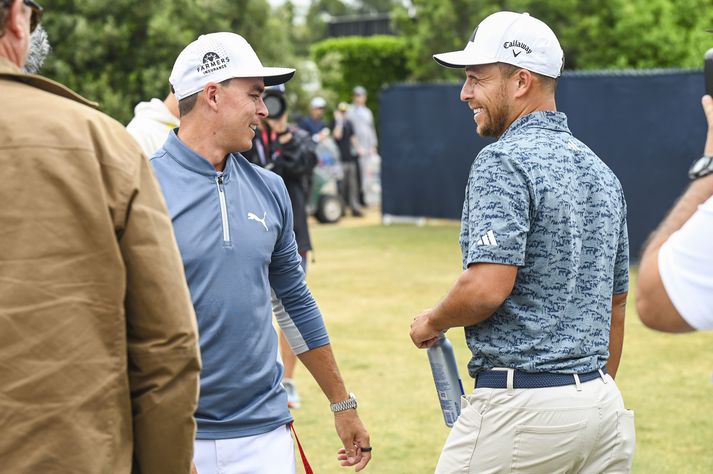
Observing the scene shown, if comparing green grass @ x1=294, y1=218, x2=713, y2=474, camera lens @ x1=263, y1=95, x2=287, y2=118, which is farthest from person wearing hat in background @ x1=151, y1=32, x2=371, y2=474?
camera lens @ x1=263, y1=95, x2=287, y2=118

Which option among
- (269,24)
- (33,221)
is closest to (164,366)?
(33,221)

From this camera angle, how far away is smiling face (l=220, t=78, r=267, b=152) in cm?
407

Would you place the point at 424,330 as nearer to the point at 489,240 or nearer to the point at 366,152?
the point at 489,240

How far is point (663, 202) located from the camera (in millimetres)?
15047

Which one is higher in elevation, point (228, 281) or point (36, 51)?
point (36, 51)

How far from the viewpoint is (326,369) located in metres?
4.23

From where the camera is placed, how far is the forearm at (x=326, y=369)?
13.8 ft

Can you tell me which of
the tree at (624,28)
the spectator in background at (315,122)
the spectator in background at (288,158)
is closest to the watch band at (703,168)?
the spectator in background at (288,158)

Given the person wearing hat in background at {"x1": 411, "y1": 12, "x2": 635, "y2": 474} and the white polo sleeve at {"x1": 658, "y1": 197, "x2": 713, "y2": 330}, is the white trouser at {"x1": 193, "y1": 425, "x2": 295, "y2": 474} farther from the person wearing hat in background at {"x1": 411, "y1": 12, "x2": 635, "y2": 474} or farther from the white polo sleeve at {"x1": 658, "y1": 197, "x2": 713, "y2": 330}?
the white polo sleeve at {"x1": 658, "y1": 197, "x2": 713, "y2": 330}

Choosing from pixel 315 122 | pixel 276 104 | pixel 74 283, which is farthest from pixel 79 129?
pixel 315 122

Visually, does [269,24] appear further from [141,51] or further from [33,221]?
[33,221]

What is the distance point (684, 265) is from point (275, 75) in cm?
194

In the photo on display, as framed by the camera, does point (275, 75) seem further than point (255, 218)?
Yes

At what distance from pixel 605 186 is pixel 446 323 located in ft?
2.30
